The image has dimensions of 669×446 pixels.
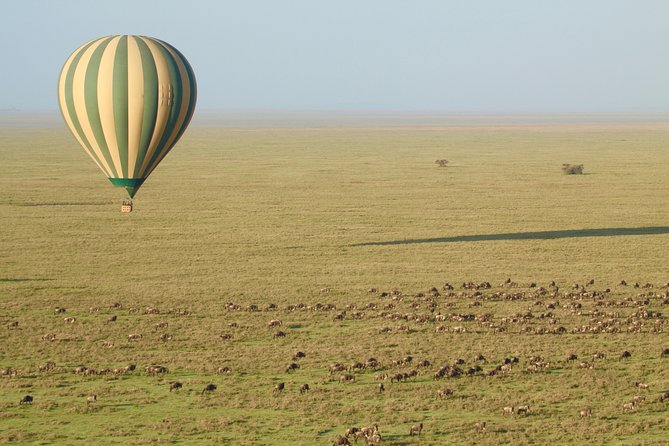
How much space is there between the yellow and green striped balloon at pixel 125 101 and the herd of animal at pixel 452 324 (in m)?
9.16

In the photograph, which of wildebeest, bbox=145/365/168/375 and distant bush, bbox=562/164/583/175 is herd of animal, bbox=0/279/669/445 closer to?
wildebeest, bbox=145/365/168/375

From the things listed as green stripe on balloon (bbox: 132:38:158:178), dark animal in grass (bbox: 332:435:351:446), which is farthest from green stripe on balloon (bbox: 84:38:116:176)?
dark animal in grass (bbox: 332:435:351:446)

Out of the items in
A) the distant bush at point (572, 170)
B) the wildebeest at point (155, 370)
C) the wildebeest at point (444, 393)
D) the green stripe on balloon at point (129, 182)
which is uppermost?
the green stripe on balloon at point (129, 182)

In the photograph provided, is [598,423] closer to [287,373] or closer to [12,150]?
[287,373]

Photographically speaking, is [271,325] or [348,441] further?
[271,325]

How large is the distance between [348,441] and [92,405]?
4.97 metres

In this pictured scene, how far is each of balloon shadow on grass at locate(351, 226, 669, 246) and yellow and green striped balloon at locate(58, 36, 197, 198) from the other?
838 centimetres

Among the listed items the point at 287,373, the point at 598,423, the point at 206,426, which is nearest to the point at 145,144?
the point at 287,373

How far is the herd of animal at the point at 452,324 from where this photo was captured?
19.8m

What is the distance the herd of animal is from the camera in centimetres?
1979

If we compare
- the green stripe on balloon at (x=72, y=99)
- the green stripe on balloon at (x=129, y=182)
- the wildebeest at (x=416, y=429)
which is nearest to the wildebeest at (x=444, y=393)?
the wildebeest at (x=416, y=429)

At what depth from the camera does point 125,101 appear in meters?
34.8

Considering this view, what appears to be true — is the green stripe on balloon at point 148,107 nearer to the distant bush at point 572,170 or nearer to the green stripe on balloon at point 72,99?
the green stripe on balloon at point 72,99

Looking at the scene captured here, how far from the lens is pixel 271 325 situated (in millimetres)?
24969
